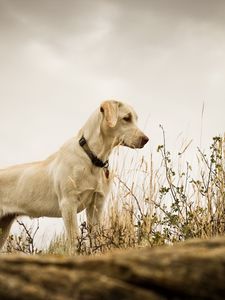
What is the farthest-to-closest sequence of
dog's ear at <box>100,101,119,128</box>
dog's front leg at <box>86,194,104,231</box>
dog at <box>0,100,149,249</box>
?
dog's front leg at <box>86,194,104,231</box>
dog at <box>0,100,149,249</box>
dog's ear at <box>100,101,119,128</box>

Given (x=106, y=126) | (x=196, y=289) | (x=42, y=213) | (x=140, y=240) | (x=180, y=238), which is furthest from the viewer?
(x=42, y=213)

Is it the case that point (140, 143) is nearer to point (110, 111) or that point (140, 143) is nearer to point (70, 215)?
point (110, 111)

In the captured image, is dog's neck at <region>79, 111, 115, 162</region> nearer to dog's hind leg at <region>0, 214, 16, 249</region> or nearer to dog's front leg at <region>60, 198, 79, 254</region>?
dog's front leg at <region>60, 198, 79, 254</region>

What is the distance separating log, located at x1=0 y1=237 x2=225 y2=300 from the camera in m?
1.18

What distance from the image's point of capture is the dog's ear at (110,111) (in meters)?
5.79

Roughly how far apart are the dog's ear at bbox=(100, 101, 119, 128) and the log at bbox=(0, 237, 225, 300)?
4.51m

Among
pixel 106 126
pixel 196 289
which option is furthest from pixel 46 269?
pixel 106 126

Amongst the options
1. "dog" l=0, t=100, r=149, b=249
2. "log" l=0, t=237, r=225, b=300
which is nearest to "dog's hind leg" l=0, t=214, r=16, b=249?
"dog" l=0, t=100, r=149, b=249

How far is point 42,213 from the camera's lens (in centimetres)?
666

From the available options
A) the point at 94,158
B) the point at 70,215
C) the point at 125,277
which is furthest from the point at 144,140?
the point at 125,277

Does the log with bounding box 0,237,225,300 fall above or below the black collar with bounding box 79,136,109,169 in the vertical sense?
below

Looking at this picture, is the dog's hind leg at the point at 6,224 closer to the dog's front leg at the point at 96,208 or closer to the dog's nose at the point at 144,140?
the dog's front leg at the point at 96,208

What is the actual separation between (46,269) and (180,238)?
11.8 ft

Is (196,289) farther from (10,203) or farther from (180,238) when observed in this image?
(10,203)
